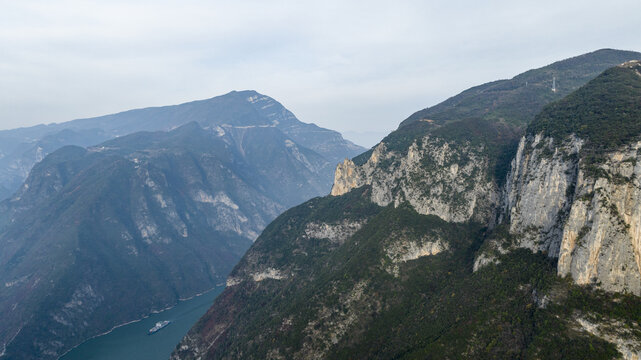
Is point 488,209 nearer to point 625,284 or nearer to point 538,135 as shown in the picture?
point 538,135

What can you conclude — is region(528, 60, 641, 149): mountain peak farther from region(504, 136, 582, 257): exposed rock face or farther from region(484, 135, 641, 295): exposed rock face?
region(484, 135, 641, 295): exposed rock face

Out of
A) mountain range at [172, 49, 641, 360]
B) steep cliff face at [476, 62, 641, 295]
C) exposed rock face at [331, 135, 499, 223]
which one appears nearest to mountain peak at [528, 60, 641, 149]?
steep cliff face at [476, 62, 641, 295]

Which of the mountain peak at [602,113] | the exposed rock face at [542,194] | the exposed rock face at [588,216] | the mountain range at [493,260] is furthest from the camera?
the exposed rock face at [542,194]

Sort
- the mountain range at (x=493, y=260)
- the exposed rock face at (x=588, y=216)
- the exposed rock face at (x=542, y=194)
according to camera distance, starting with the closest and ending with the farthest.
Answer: the exposed rock face at (x=588, y=216) → the mountain range at (x=493, y=260) → the exposed rock face at (x=542, y=194)

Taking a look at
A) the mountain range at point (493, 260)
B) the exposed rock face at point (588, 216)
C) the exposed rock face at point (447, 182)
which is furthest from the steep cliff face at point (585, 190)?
the exposed rock face at point (447, 182)

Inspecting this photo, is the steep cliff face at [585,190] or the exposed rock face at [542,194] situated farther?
the exposed rock face at [542,194]

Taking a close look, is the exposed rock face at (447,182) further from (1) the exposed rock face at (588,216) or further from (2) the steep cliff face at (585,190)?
(1) the exposed rock face at (588,216)
